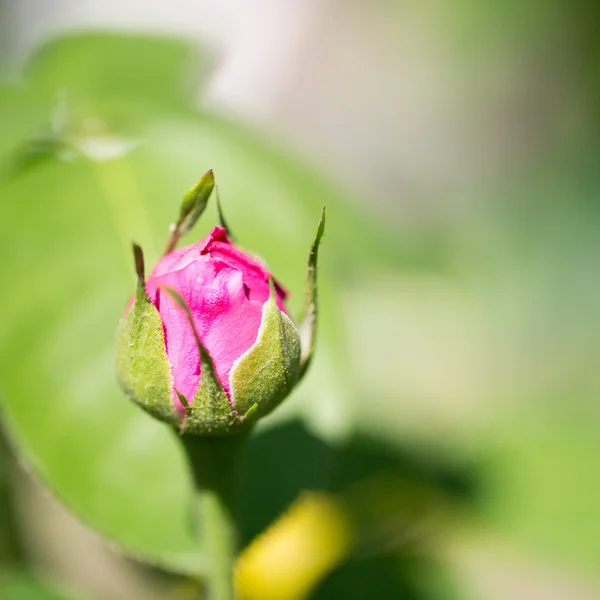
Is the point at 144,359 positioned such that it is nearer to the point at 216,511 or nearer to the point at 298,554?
the point at 216,511

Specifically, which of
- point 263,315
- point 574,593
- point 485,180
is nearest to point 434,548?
point 263,315

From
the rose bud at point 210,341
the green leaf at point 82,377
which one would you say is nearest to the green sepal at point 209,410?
the rose bud at point 210,341

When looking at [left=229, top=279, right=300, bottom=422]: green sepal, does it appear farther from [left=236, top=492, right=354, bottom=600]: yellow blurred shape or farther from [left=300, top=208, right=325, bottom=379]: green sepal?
[left=236, top=492, right=354, bottom=600]: yellow blurred shape

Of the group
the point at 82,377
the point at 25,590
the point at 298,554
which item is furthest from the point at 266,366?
the point at 298,554

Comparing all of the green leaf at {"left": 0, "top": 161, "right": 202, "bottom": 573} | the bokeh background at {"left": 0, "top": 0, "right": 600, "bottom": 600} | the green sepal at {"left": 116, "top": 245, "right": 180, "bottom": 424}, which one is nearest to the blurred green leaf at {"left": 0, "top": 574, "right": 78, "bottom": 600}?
the bokeh background at {"left": 0, "top": 0, "right": 600, "bottom": 600}

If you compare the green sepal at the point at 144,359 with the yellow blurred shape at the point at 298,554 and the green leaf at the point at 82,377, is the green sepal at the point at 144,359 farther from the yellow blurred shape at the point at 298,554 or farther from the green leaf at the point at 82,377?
the yellow blurred shape at the point at 298,554

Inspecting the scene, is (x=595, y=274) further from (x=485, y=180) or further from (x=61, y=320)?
(x=61, y=320)
